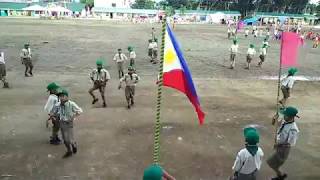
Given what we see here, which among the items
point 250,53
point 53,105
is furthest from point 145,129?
point 250,53

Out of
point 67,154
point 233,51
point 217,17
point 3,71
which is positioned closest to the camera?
point 67,154

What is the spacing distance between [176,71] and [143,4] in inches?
5662

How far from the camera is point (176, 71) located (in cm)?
605

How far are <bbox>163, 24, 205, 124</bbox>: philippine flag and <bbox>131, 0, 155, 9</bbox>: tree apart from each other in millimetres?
143239

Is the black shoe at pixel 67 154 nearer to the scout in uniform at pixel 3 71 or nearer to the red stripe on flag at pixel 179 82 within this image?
the red stripe on flag at pixel 179 82

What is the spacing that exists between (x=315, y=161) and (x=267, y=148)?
1.17 metres

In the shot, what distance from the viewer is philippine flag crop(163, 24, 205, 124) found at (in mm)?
5962

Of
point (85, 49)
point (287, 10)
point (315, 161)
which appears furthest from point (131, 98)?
point (287, 10)

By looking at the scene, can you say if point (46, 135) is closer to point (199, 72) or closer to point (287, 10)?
point (199, 72)

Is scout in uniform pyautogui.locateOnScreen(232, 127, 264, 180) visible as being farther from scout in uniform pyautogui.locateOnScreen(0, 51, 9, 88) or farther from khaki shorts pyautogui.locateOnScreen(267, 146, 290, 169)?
scout in uniform pyautogui.locateOnScreen(0, 51, 9, 88)

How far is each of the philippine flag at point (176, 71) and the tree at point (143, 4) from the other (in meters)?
143

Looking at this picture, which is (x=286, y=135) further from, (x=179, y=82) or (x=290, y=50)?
(x=290, y=50)

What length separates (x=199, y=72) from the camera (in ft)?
68.1

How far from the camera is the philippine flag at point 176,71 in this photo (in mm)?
5962
